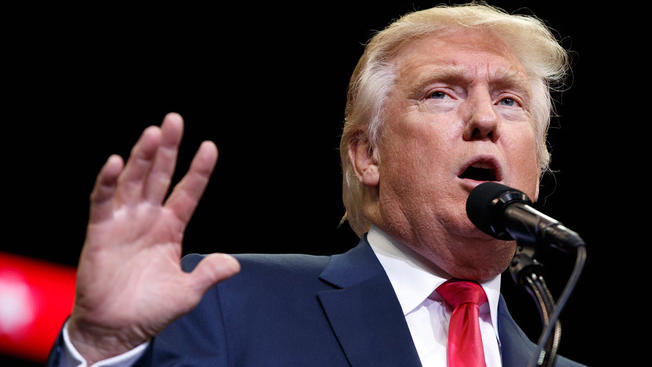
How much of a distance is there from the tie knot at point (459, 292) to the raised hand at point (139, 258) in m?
0.71

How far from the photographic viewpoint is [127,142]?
124 inches

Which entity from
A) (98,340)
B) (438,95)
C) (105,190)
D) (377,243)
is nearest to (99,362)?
(98,340)

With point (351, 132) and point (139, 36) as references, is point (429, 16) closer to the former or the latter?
point (351, 132)

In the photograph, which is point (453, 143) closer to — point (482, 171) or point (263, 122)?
point (482, 171)

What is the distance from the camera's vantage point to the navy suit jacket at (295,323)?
1.70m

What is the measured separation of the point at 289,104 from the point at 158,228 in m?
2.02

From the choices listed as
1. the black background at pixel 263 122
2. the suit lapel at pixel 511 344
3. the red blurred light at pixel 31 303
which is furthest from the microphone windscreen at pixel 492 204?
the red blurred light at pixel 31 303

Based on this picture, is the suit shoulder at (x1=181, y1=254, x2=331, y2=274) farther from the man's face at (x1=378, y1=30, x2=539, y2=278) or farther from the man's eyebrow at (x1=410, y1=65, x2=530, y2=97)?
the man's eyebrow at (x1=410, y1=65, x2=530, y2=97)

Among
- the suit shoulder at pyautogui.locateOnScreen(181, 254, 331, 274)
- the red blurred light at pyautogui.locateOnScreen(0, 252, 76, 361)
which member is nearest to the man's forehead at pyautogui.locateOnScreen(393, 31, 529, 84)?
the suit shoulder at pyautogui.locateOnScreen(181, 254, 331, 274)

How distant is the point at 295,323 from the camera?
1776 mm

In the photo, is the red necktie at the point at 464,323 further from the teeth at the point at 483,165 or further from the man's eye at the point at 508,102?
the man's eye at the point at 508,102

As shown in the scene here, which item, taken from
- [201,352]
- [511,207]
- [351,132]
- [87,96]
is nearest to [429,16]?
[351,132]

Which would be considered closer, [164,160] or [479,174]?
[164,160]

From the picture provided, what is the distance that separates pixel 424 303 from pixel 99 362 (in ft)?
2.74
